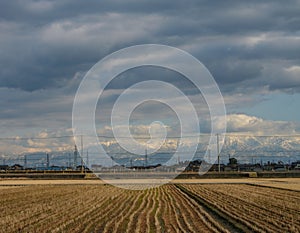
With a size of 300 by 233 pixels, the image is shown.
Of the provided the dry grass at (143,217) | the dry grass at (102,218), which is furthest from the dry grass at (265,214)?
the dry grass at (102,218)

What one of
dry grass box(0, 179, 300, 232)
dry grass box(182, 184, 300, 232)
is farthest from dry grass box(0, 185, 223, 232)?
dry grass box(182, 184, 300, 232)

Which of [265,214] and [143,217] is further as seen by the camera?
[143,217]

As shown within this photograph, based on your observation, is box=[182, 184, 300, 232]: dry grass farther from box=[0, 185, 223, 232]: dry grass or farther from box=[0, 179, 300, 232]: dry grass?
box=[0, 185, 223, 232]: dry grass

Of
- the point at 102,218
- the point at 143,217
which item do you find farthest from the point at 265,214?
the point at 102,218

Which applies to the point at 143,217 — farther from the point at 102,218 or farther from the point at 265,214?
the point at 265,214

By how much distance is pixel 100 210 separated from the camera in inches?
1198

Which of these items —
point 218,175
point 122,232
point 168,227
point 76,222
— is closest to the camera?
point 122,232

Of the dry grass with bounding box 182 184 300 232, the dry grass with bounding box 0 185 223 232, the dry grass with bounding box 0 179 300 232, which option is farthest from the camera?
the dry grass with bounding box 0 185 223 232

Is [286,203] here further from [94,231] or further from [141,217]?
[94,231]

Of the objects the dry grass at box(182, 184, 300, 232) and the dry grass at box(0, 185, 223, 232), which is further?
the dry grass at box(0, 185, 223, 232)

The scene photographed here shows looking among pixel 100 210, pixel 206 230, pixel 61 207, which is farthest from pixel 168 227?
pixel 61 207

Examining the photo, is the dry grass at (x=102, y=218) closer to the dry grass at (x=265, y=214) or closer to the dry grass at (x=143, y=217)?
the dry grass at (x=143, y=217)

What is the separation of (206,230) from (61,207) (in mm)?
12911

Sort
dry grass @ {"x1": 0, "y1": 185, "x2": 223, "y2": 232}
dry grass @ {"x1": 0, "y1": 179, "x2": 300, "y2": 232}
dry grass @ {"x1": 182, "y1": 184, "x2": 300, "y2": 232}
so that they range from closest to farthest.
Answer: dry grass @ {"x1": 182, "y1": 184, "x2": 300, "y2": 232}
dry grass @ {"x1": 0, "y1": 179, "x2": 300, "y2": 232}
dry grass @ {"x1": 0, "y1": 185, "x2": 223, "y2": 232}
